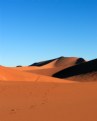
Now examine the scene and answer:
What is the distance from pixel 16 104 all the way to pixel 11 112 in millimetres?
1836

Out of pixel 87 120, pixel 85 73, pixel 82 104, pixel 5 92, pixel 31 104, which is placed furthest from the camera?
pixel 85 73

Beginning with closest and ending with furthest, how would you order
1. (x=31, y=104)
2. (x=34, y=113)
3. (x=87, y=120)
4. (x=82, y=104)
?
(x=87, y=120), (x=34, y=113), (x=82, y=104), (x=31, y=104)

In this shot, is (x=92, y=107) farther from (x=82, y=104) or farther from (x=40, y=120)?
(x=40, y=120)

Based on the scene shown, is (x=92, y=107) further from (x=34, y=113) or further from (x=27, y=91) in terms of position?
(x=27, y=91)

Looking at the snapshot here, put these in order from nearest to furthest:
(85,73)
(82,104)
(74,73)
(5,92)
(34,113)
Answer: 1. (34,113)
2. (82,104)
3. (5,92)
4. (85,73)
5. (74,73)

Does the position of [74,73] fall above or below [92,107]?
below

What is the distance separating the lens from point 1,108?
36.5ft

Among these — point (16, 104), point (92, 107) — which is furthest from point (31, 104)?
point (92, 107)

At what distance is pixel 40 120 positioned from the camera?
870 cm

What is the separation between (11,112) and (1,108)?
1053 millimetres

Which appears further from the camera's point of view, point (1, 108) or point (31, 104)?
point (31, 104)

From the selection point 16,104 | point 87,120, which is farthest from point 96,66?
point 87,120

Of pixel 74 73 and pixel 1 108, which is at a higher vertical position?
pixel 1 108

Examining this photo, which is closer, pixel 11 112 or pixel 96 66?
pixel 11 112
